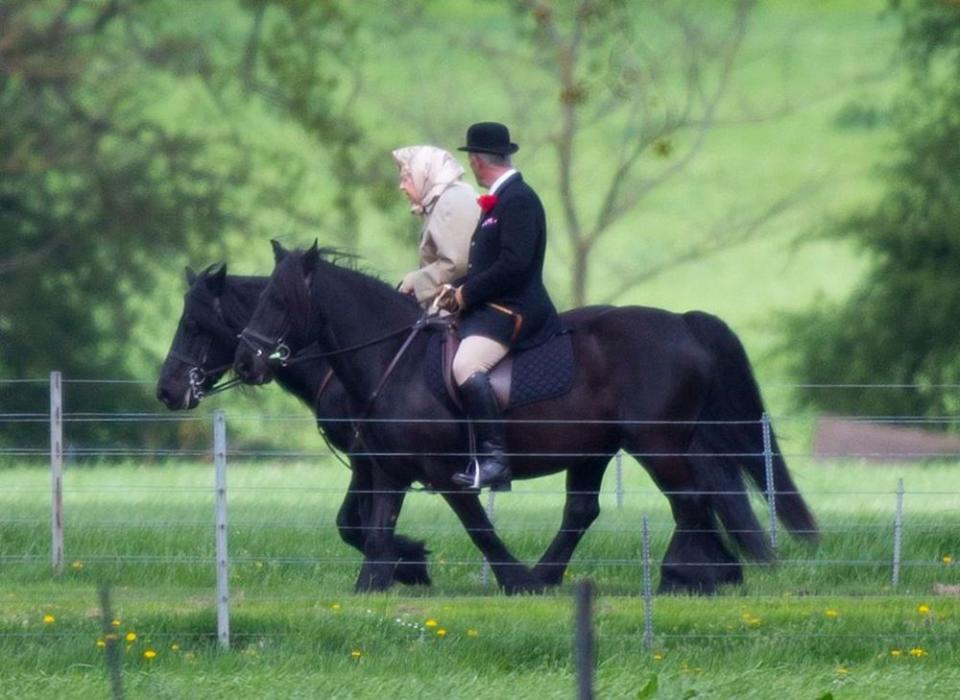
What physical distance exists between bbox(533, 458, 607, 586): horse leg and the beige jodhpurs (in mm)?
934

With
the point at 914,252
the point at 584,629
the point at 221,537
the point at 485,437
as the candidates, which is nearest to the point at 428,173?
the point at 485,437

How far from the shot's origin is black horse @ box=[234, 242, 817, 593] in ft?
34.1

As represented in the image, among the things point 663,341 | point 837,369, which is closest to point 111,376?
point 837,369

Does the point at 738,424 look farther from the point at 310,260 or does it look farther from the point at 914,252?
the point at 914,252

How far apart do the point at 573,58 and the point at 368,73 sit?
233 inches

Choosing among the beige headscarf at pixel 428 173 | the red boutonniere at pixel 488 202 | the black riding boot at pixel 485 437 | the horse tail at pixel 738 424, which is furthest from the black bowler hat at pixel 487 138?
the horse tail at pixel 738 424

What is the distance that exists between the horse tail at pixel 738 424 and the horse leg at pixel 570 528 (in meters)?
0.63

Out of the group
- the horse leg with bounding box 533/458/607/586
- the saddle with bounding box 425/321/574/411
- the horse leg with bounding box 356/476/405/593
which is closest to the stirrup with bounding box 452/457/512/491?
the saddle with bounding box 425/321/574/411

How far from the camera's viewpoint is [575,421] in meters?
10.4

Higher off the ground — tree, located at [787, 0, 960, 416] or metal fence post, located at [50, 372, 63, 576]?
tree, located at [787, 0, 960, 416]

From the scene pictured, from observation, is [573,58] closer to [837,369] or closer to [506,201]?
[837,369]

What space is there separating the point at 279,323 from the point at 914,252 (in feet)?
55.6

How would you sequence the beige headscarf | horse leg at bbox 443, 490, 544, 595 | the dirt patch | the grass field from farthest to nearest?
the dirt patch → the beige headscarf → horse leg at bbox 443, 490, 544, 595 → the grass field

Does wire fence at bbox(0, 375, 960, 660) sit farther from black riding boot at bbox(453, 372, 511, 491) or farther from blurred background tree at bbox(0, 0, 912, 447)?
blurred background tree at bbox(0, 0, 912, 447)
